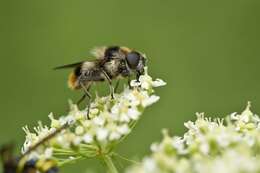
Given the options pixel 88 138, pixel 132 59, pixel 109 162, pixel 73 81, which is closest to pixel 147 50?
pixel 73 81

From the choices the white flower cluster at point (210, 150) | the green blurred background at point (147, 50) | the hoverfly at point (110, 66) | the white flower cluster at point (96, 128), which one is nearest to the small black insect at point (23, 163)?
the white flower cluster at point (96, 128)

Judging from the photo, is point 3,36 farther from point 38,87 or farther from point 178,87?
point 178,87

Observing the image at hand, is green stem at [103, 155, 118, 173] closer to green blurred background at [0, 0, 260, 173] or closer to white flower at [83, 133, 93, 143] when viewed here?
white flower at [83, 133, 93, 143]

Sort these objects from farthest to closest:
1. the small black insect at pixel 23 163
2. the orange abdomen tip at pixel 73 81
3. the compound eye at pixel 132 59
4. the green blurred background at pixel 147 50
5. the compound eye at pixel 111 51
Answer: the green blurred background at pixel 147 50, the orange abdomen tip at pixel 73 81, the compound eye at pixel 111 51, the compound eye at pixel 132 59, the small black insect at pixel 23 163

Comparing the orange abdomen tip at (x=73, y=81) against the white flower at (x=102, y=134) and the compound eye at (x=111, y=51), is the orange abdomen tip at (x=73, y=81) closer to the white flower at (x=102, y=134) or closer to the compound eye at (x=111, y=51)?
the compound eye at (x=111, y=51)

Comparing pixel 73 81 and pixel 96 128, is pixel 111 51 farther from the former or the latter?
pixel 96 128

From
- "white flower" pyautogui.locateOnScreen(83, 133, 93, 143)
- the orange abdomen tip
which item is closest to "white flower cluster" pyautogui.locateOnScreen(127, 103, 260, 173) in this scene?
"white flower" pyautogui.locateOnScreen(83, 133, 93, 143)
